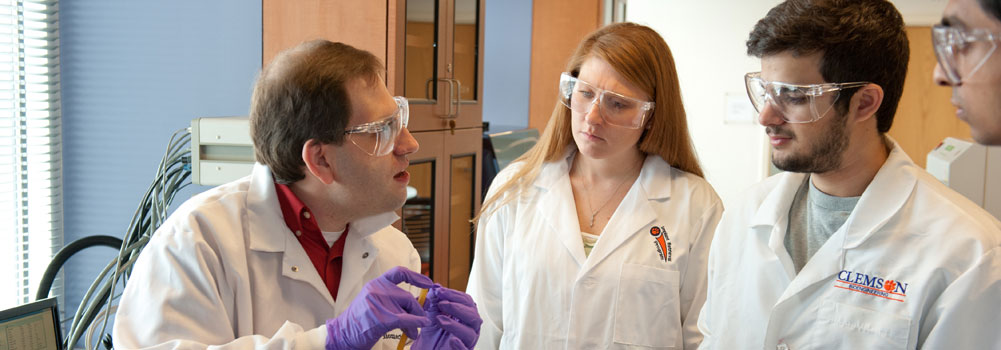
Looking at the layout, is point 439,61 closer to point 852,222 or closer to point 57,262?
point 57,262

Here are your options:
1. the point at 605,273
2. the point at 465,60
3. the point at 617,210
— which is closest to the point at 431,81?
the point at 465,60

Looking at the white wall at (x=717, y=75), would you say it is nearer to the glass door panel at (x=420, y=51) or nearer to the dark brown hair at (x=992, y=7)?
the glass door panel at (x=420, y=51)

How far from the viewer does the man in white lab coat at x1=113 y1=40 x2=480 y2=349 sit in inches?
51.0

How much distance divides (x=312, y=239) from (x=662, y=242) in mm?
881

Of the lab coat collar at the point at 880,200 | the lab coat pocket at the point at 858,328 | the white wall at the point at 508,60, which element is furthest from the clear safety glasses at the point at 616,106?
the white wall at the point at 508,60

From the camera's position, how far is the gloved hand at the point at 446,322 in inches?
57.3

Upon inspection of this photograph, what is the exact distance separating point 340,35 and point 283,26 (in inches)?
8.0

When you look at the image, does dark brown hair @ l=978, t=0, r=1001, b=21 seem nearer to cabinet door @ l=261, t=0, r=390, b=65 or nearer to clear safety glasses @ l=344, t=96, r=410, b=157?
clear safety glasses @ l=344, t=96, r=410, b=157

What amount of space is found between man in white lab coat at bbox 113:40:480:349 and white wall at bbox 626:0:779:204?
4516 millimetres

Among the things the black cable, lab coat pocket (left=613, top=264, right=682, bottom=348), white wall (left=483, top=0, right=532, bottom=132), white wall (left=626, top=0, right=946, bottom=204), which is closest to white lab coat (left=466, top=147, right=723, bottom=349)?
lab coat pocket (left=613, top=264, right=682, bottom=348)

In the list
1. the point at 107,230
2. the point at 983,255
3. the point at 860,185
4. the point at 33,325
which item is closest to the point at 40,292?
the point at 33,325

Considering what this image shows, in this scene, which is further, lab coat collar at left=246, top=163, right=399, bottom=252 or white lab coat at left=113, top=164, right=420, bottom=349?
lab coat collar at left=246, top=163, right=399, bottom=252

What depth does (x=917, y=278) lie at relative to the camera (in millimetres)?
1333

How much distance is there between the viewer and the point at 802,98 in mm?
1467
